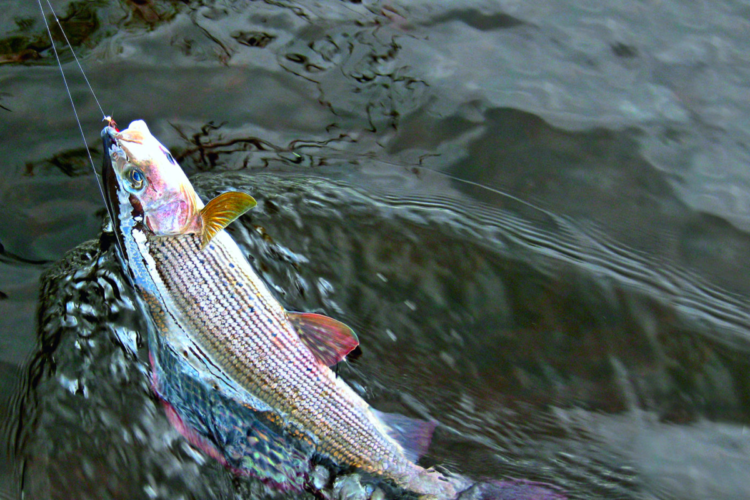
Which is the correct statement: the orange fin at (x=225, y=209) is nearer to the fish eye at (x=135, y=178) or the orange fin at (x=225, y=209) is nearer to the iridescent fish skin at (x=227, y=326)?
the iridescent fish skin at (x=227, y=326)

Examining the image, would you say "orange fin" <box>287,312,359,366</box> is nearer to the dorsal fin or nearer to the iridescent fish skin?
the iridescent fish skin

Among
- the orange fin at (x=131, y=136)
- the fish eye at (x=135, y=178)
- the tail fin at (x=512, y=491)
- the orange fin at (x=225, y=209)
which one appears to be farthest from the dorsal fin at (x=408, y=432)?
the orange fin at (x=131, y=136)

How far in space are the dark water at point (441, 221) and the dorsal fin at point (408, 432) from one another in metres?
0.28

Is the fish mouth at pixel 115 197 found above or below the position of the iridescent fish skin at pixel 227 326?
above

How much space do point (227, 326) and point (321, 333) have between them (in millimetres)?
597

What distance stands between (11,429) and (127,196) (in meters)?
1.78

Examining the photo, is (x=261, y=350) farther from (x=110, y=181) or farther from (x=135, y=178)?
(x=110, y=181)

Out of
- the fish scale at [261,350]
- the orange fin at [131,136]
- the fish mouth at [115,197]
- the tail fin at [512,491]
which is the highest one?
the orange fin at [131,136]

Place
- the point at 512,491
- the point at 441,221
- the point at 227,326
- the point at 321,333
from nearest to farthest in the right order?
the point at 227,326
the point at 321,333
the point at 512,491
the point at 441,221

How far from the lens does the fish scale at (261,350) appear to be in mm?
3689

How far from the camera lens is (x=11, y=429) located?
398cm

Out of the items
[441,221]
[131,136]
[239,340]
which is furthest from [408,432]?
[131,136]

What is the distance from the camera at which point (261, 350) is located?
146 inches

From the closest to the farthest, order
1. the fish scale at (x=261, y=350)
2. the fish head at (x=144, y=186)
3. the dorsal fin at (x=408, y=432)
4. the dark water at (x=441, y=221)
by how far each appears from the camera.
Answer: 1. the fish scale at (x=261, y=350)
2. the fish head at (x=144, y=186)
3. the dorsal fin at (x=408, y=432)
4. the dark water at (x=441, y=221)
